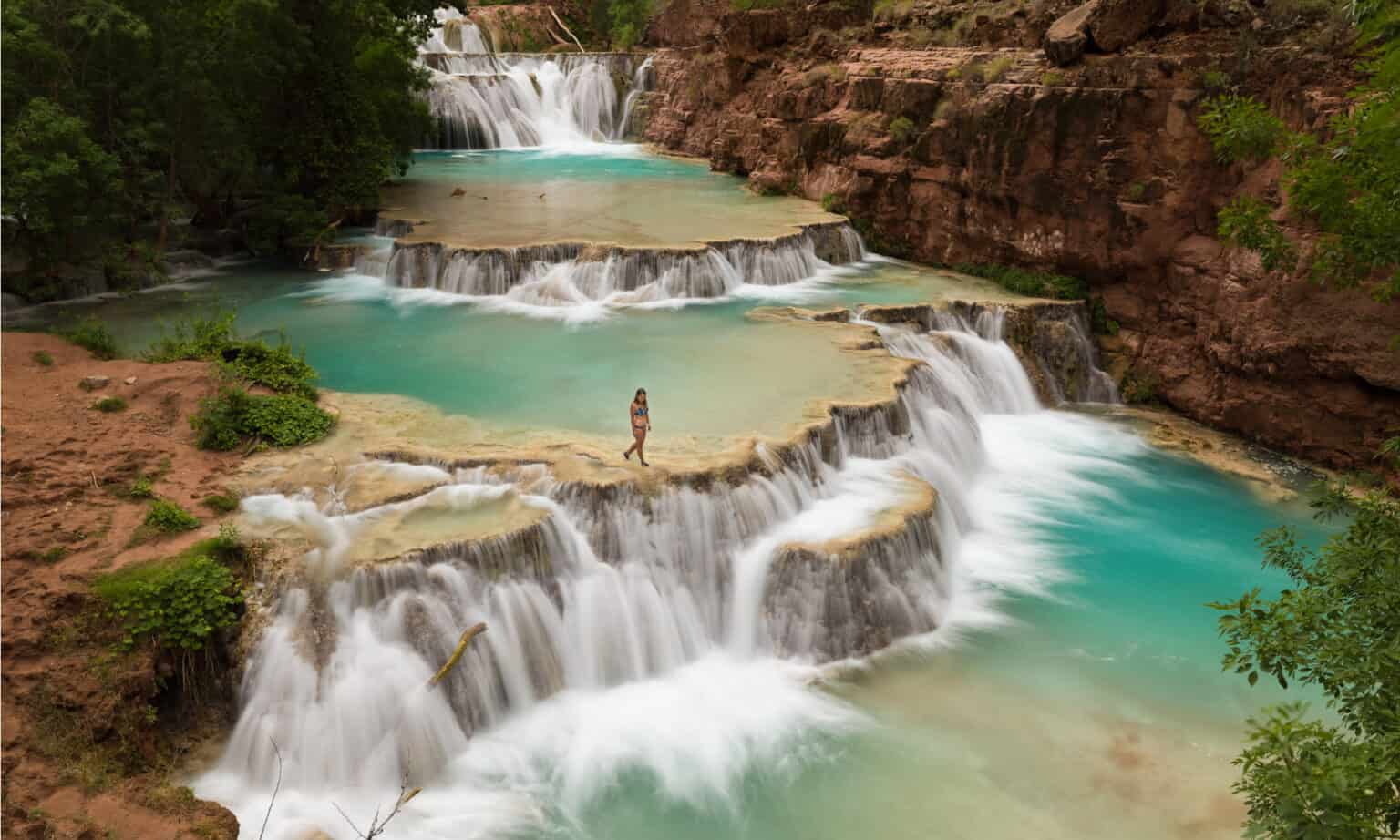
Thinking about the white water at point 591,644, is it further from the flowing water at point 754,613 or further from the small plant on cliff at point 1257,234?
Result: the small plant on cliff at point 1257,234

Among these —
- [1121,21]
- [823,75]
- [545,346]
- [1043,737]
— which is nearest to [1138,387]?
[1121,21]

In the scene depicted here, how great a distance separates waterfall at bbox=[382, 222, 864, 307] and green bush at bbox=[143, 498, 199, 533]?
8.74m

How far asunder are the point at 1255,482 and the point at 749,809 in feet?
31.7

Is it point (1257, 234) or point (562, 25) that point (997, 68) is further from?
point (562, 25)

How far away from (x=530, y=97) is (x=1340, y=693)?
34.0 m

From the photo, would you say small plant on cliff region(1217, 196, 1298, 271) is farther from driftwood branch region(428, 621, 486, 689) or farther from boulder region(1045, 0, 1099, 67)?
boulder region(1045, 0, 1099, 67)

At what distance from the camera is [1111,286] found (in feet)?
57.5

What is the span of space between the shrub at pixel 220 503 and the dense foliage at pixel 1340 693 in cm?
838

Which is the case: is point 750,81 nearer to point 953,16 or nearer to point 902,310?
point 953,16

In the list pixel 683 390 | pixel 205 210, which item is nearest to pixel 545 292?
pixel 683 390

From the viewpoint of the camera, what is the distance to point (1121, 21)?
16.5 m

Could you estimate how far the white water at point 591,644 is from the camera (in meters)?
8.38

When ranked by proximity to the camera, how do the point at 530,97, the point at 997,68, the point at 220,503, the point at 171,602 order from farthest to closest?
the point at 530,97
the point at 997,68
the point at 220,503
the point at 171,602

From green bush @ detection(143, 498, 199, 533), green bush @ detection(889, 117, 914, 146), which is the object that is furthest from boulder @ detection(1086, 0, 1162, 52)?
green bush @ detection(143, 498, 199, 533)
